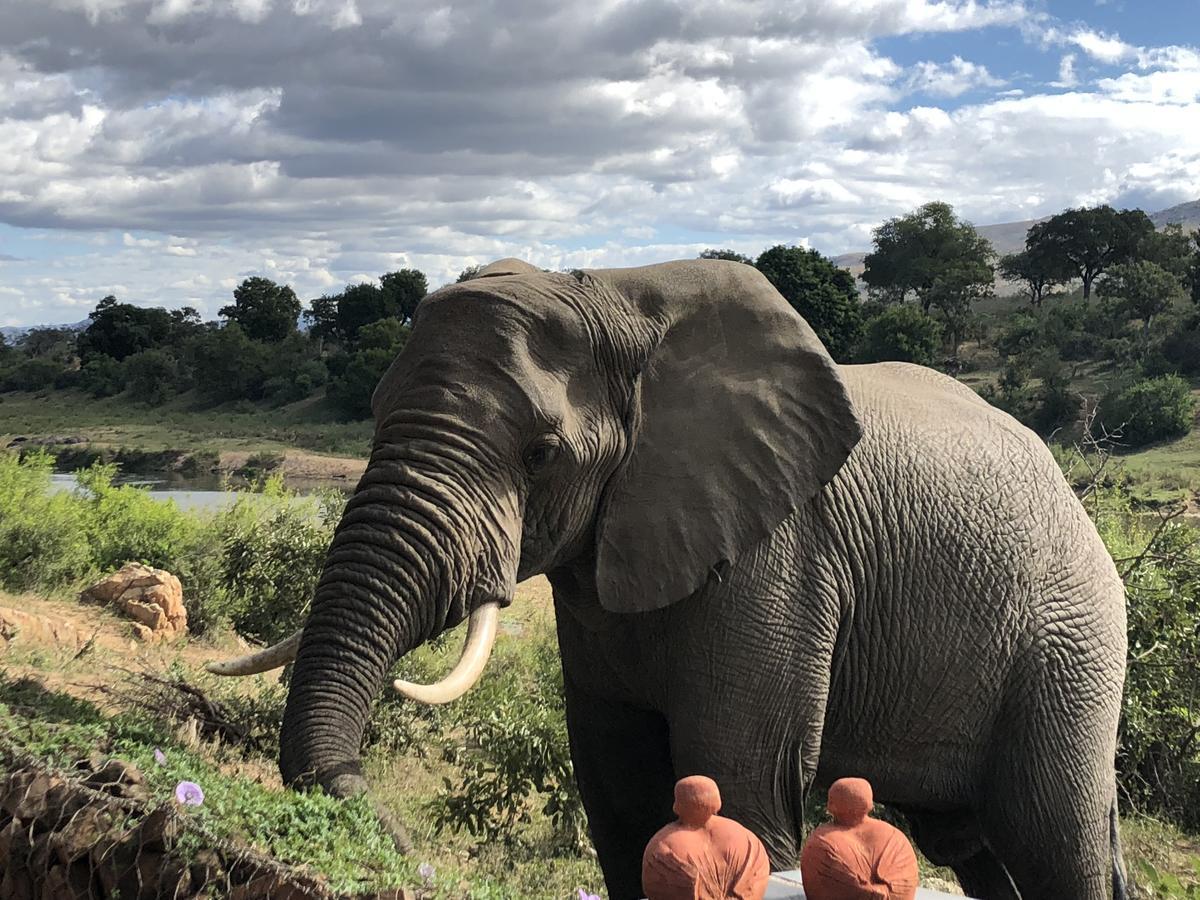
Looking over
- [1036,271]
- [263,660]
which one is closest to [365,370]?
[1036,271]

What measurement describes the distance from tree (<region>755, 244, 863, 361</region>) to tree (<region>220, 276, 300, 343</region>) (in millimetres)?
30552

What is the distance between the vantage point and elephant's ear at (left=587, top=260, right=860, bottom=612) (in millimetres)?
3818

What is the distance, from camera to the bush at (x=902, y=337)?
45.4 meters

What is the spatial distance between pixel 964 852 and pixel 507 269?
300 cm

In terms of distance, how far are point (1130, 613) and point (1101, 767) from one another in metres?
4.37

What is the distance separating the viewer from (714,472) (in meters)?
3.88

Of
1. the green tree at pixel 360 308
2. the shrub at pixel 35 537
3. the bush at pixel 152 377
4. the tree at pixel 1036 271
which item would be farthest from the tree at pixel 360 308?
the shrub at pixel 35 537

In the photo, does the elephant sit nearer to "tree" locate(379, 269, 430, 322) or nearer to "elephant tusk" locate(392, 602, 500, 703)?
"elephant tusk" locate(392, 602, 500, 703)

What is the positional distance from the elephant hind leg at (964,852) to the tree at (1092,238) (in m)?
63.7

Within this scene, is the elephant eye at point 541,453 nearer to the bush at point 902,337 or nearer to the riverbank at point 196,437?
the riverbank at point 196,437

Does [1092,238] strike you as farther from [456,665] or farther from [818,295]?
[456,665]

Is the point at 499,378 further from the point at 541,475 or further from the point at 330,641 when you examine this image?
the point at 330,641

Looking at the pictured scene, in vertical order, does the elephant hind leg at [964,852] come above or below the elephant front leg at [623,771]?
below

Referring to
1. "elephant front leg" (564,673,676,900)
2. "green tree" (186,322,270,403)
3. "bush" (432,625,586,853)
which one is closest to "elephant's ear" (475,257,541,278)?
"elephant front leg" (564,673,676,900)
